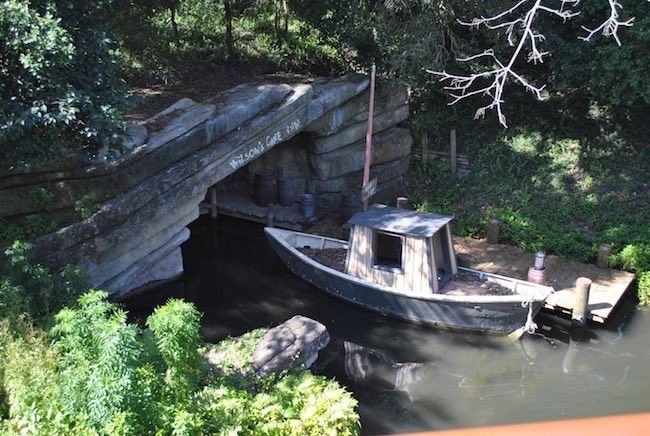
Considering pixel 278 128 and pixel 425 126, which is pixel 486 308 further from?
pixel 425 126

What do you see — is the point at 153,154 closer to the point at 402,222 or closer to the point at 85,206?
the point at 85,206

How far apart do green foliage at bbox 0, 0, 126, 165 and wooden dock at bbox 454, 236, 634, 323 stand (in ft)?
23.5

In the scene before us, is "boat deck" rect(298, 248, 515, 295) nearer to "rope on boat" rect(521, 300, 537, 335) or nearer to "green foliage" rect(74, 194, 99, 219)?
"rope on boat" rect(521, 300, 537, 335)

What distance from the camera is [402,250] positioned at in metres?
10.6

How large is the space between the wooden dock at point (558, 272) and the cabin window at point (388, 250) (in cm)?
153

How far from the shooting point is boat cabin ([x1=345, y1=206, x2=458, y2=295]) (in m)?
10.4

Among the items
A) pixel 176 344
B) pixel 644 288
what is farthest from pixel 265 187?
pixel 176 344

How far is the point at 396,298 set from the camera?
10703 millimetres

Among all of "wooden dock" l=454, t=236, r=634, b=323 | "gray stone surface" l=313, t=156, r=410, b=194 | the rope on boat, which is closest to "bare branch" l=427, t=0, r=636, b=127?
"gray stone surface" l=313, t=156, r=410, b=194

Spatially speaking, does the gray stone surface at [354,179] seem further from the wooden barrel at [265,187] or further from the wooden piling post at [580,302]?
the wooden piling post at [580,302]

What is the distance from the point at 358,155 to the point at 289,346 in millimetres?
7215

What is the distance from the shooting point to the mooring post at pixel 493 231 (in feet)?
41.8

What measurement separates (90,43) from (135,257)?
3964 mm

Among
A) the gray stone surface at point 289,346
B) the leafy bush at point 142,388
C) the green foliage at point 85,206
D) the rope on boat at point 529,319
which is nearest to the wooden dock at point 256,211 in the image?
the green foliage at point 85,206
